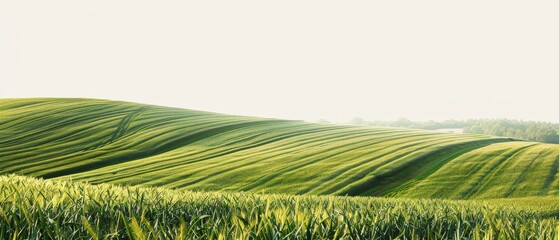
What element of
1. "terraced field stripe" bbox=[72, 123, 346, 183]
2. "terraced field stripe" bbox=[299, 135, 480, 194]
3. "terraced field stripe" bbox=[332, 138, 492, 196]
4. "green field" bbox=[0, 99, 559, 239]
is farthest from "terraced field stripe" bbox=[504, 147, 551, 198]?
"terraced field stripe" bbox=[72, 123, 346, 183]

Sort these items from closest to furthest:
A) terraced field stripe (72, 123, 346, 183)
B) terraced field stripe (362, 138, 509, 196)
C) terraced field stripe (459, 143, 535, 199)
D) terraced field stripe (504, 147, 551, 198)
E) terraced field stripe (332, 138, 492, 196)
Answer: terraced field stripe (332, 138, 492, 196), terraced field stripe (459, 143, 535, 199), terraced field stripe (504, 147, 551, 198), terraced field stripe (362, 138, 509, 196), terraced field stripe (72, 123, 346, 183)

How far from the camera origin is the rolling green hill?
2711 centimetres

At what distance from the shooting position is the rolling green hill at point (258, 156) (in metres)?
27.1

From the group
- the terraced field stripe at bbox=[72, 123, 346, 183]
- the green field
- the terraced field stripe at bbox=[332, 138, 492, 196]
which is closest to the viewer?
the terraced field stripe at bbox=[332, 138, 492, 196]

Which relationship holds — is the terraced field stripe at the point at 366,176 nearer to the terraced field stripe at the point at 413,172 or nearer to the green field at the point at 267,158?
the green field at the point at 267,158

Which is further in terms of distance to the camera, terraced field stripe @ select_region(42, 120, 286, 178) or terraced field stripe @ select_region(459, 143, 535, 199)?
terraced field stripe @ select_region(42, 120, 286, 178)

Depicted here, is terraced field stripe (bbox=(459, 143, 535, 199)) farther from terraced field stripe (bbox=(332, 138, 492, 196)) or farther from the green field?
terraced field stripe (bbox=(332, 138, 492, 196))

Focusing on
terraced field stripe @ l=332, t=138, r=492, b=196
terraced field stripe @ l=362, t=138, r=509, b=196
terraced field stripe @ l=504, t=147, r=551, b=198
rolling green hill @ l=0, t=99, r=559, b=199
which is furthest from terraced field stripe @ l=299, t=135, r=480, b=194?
terraced field stripe @ l=504, t=147, r=551, b=198

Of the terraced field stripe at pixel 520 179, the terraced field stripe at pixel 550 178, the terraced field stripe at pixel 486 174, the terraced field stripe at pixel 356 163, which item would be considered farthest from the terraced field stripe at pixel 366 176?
the terraced field stripe at pixel 550 178

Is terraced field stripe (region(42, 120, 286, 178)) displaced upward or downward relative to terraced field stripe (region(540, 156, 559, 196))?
downward

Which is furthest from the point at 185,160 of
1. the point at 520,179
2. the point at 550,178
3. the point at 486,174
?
the point at 550,178

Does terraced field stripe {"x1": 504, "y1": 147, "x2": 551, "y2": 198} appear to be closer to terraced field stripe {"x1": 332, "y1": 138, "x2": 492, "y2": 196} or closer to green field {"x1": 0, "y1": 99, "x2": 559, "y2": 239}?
green field {"x1": 0, "y1": 99, "x2": 559, "y2": 239}

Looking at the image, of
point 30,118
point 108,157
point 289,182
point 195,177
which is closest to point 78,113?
point 30,118

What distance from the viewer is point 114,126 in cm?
4147
